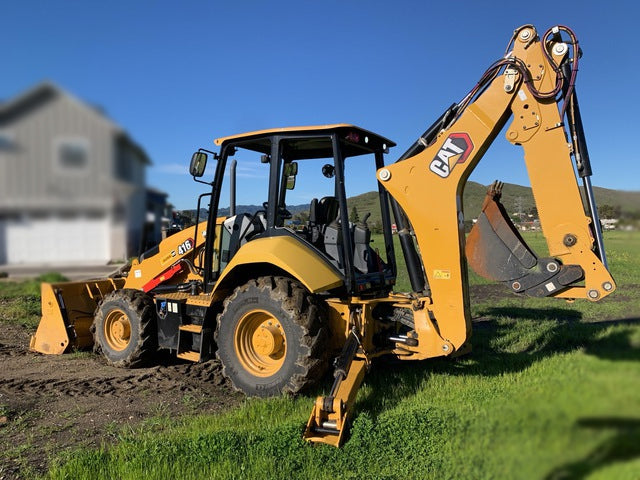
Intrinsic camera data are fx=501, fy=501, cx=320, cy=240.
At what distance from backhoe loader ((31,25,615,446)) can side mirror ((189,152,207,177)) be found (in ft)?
0.04

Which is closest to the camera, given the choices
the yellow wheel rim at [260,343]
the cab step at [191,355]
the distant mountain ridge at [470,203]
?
the distant mountain ridge at [470,203]

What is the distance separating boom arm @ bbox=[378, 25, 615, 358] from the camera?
433 centimetres

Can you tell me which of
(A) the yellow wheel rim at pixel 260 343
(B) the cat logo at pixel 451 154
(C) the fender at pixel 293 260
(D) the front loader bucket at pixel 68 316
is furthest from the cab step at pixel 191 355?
(B) the cat logo at pixel 451 154

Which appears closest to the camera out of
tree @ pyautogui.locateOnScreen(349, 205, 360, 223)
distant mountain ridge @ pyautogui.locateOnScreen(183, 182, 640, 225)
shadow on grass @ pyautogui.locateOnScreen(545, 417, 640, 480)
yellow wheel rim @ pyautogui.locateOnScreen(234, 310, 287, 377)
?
shadow on grass @ pyautogui.locateOnScreen(545, 417, 640, 480)

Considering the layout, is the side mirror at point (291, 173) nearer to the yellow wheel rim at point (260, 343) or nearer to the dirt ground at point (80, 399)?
the yellow wheel rim at point (260, 343)

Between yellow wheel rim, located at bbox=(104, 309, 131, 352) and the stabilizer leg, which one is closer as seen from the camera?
the stabilizer leg

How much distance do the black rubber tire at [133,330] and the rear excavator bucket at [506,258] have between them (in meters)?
4.32

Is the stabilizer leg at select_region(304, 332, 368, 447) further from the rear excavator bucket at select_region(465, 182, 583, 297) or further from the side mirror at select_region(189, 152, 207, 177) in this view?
the side mirror at select_region(189, 152, 207, 177)

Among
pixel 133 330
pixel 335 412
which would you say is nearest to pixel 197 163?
pixel 133 330

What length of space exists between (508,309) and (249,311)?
755cm

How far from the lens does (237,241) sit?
21.2 ft

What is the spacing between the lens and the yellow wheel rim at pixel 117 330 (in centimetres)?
711

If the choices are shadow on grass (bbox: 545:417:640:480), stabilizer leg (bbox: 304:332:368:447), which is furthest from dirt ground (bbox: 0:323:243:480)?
shadow on grass (bbox: 545:417:640:480)

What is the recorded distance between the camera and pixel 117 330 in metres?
7.21
